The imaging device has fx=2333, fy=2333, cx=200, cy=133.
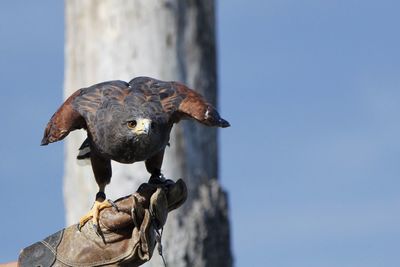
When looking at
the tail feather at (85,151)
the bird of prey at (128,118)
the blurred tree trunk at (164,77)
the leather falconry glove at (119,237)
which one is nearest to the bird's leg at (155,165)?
the bird of prey at (128,118)

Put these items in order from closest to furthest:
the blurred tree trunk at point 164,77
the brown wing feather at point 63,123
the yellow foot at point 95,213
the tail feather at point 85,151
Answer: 1. the yellow foot at point 95,213
2. the brown wing feather at point 63,123
3. the tail feather at point 85,151
4. the blurred tree trunk at point 164,77

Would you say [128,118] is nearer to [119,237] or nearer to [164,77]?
[119,237]

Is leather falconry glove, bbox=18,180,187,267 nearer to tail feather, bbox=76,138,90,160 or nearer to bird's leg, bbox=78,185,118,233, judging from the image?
bird's leg, bbox=78,185,118,233

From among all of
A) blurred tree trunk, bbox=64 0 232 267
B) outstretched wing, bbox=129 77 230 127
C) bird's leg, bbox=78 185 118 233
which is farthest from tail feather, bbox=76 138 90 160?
blurred tree trunk, bbox=64 0 232 267

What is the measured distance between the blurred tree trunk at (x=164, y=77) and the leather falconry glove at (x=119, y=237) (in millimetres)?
2460

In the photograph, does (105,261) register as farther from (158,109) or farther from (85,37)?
(85,37)

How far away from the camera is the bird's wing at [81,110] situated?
9.04 m

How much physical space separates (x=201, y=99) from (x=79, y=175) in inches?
110

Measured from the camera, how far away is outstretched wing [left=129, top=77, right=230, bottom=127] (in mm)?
9023

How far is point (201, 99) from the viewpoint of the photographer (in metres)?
9.09

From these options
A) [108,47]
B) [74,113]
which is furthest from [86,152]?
[108,47]

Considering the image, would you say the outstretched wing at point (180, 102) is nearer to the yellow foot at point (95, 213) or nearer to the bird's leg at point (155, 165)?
the bird's leg at point (155, 165)

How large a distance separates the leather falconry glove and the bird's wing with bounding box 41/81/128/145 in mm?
349

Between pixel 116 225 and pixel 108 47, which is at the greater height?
pixel 108 47
